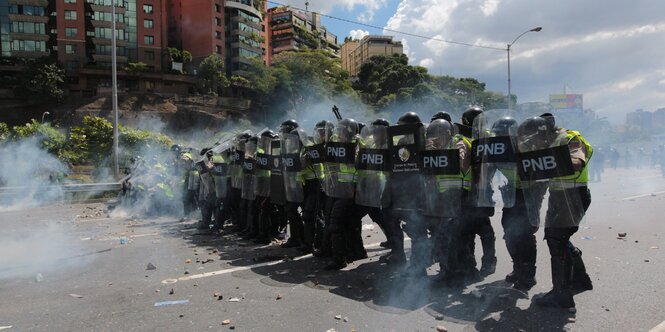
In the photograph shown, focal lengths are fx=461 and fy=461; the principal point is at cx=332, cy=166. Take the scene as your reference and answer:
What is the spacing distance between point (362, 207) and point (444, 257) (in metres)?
1.54

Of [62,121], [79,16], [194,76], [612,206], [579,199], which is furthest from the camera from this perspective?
[194,76]

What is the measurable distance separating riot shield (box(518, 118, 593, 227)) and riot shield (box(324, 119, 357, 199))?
2398 millimetres

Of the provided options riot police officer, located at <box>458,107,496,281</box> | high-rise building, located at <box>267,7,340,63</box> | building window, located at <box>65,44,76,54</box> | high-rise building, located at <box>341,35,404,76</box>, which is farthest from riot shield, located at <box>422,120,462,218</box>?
high-rise building, located at <box>341,35,404,76</box>

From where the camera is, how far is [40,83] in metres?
58.8

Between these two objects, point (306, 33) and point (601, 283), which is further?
point (306, 33)

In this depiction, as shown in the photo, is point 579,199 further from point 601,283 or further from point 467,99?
point 467,99

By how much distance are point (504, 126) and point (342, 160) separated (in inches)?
90.0

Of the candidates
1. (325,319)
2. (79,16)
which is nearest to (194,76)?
(79,16)

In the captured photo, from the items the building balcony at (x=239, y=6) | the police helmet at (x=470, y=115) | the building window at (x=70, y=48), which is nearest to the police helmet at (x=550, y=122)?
the police helmet at (x=470, y=115)

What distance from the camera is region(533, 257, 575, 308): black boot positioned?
452cm

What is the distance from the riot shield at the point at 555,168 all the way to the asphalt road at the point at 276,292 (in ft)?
3.23

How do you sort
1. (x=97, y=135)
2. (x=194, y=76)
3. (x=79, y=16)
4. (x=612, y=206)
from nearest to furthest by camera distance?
(x=612, y=206) < (x=97, y=135) < (x=79, y=16) < (x=194, y=76)

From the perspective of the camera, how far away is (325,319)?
14.7ft

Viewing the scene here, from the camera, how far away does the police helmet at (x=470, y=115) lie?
18.5ft
